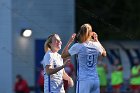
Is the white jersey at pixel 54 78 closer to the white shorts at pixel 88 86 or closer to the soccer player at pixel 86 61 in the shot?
the soccer player at pixel 86 61

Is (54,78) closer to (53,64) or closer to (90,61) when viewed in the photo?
(53,64)

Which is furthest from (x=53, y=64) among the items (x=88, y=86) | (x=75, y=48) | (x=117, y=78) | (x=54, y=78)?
(x=117, y=78)

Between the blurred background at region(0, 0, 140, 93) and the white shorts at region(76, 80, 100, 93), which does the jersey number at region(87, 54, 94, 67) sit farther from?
the blurred background at region(0, 0, 140, 93)

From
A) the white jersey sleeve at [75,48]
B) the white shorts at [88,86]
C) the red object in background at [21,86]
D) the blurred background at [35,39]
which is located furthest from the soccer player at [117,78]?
the white jersey sleeve at [75,48]

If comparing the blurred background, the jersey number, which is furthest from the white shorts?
the blurred background

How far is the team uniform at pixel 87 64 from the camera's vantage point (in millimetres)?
12602

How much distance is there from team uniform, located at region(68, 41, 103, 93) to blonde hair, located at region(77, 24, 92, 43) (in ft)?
0.29

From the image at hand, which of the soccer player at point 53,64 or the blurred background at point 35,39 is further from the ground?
the blurred background at point 35,39

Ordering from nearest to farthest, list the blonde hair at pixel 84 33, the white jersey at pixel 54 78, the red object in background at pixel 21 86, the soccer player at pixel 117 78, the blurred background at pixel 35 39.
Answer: the blonde hair at pixel 84 33
the white jersey at pixel 54 78
the blurred background at pixel 35 39
the red object in background at pixel 21 86
the soccer player at pixel 117 78

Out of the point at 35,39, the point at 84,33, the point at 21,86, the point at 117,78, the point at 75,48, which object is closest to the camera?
the point at 84,33

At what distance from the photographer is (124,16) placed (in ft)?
134

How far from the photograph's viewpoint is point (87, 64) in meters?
12.6

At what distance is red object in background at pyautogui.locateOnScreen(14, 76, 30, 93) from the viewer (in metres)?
25.2

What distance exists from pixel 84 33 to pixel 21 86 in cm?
1313
